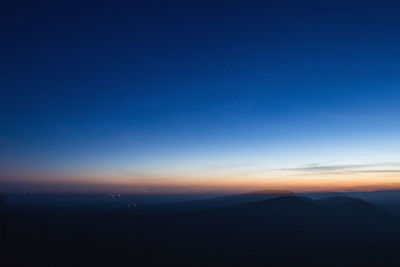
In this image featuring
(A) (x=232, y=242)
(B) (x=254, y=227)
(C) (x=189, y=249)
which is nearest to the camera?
(C) (x=189, y=249)

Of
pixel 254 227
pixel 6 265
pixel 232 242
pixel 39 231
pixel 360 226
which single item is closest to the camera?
pixel 6 265

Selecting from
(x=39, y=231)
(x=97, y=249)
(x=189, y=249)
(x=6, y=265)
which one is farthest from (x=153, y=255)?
(x=39, y=231)

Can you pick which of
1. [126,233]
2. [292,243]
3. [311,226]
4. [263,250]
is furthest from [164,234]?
[311,226]

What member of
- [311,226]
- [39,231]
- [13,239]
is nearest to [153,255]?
[13,239]

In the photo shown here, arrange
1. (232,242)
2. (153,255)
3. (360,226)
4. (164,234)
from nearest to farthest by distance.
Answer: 1. (153,255)
2. (232,242)
3. (164,234)
4. (360,226)

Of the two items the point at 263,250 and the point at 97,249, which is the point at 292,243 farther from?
the point at 97,249

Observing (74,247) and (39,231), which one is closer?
(74,247)

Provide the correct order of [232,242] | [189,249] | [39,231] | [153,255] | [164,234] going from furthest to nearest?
1. [39,231]
2. [164,234]
3. [232,242]
4. [189,249]
5. [153,255]

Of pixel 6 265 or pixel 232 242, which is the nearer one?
pixel 6 265

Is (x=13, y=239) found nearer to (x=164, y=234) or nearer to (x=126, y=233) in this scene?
(x=126, y=233)
